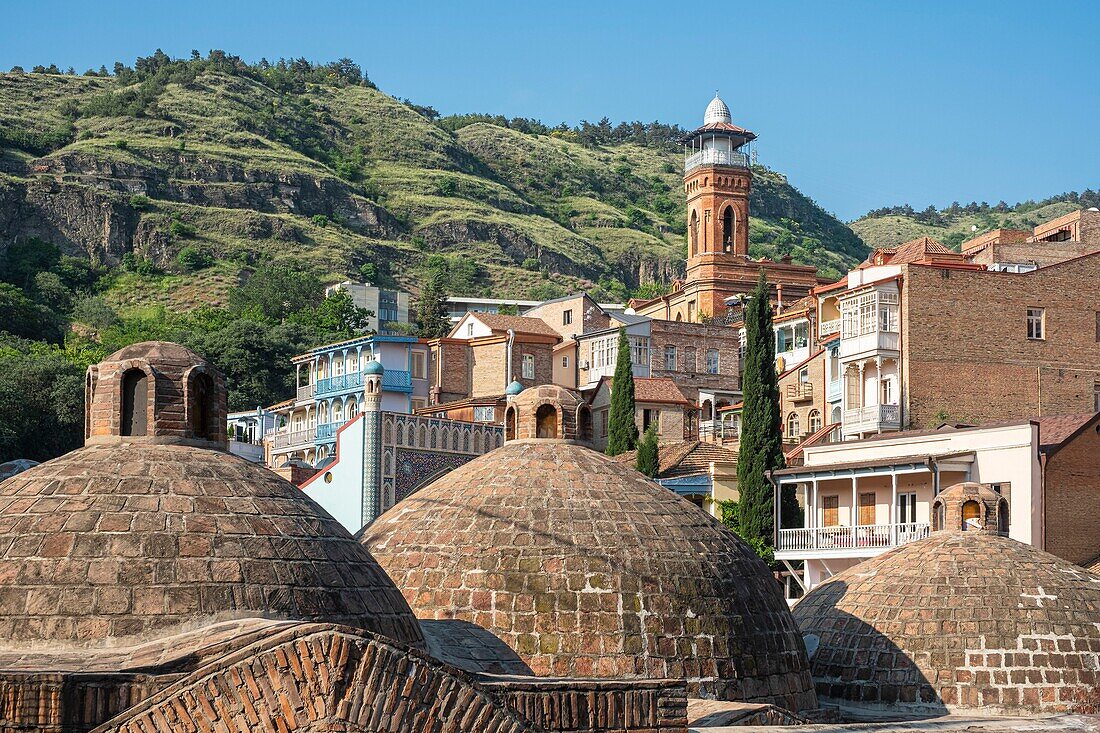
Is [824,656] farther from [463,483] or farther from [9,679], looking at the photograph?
[9,679]

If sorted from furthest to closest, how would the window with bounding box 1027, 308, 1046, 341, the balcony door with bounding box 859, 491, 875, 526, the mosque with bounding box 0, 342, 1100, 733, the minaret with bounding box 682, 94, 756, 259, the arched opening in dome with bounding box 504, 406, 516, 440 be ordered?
the minaret with bounding box 682, 94, 756, 259, the window with bounding box 1027, 308, 1046, 341, the balcony door with bounding box 859, 491, 875, 526, the arched opening in dome with bounding box 504, 406, 516, 440, the mosque with bounding box 0, 342, 1100, 733

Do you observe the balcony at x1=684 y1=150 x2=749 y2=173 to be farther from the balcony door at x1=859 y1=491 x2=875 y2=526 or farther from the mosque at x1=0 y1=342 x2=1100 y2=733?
the mosque at x1=0 y1=342 x2=1100 y2=733

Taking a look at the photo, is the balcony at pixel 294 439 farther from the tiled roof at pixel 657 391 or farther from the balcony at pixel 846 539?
the balcony at pixel 846 539

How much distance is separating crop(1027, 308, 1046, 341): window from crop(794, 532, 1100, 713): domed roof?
30.0 m

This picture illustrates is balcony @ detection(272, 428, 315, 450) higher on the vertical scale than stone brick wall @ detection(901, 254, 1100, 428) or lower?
lower

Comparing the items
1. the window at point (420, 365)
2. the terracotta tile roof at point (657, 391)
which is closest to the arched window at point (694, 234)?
the terracotta tile roof at point (657, 391)

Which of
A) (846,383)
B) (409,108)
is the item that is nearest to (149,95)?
(409,108)

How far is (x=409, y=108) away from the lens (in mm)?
175125

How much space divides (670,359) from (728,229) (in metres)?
20.8

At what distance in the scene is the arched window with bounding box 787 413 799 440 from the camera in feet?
209

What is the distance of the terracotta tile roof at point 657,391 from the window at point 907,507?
21.1 m

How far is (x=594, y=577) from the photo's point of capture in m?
19.9

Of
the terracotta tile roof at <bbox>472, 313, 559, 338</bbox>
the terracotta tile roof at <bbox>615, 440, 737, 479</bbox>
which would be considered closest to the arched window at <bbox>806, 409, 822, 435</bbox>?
the terracotta tile roof at <bbox>615, 440, 737, 479</bbox>

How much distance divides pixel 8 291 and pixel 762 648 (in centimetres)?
8031
